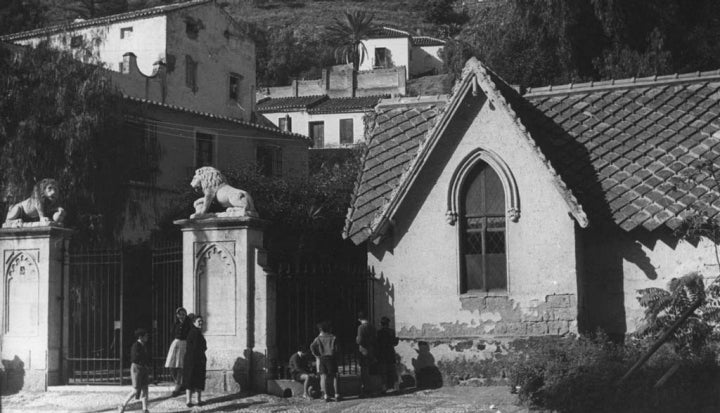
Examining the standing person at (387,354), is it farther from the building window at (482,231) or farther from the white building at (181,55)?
the white building at (181,55)

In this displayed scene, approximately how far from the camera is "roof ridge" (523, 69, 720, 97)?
20.6 m

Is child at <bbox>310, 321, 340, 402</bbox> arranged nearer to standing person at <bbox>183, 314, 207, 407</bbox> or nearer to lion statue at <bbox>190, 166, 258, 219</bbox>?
standing person at <bbox>183, 314, 207, 407</bbox>

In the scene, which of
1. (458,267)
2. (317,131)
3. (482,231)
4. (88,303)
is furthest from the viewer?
(317,131)

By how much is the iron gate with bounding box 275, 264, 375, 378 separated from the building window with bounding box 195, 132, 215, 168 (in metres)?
15.7

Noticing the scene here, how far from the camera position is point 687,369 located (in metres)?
14.6

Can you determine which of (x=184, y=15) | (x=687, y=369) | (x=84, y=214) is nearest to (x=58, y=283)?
(x=84, y=214)

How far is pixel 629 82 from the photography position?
21.1 meters

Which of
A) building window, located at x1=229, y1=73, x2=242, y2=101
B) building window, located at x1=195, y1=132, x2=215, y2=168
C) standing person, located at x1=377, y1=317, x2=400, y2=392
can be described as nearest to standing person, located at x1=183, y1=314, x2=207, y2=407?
standing person, located at x1=377, y1=317, x2=400, y2=392

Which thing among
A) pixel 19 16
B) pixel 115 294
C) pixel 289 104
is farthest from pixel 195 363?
pixel 289 104

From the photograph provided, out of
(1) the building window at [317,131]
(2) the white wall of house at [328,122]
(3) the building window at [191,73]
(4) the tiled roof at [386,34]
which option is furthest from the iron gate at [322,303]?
(4) the tiled roof at [386,34]

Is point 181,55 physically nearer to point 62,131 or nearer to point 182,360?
point 62,131

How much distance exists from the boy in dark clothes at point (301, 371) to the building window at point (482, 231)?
11.3 feet

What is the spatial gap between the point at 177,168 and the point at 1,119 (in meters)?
8.84

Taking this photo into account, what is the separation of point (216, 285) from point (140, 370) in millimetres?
2155
